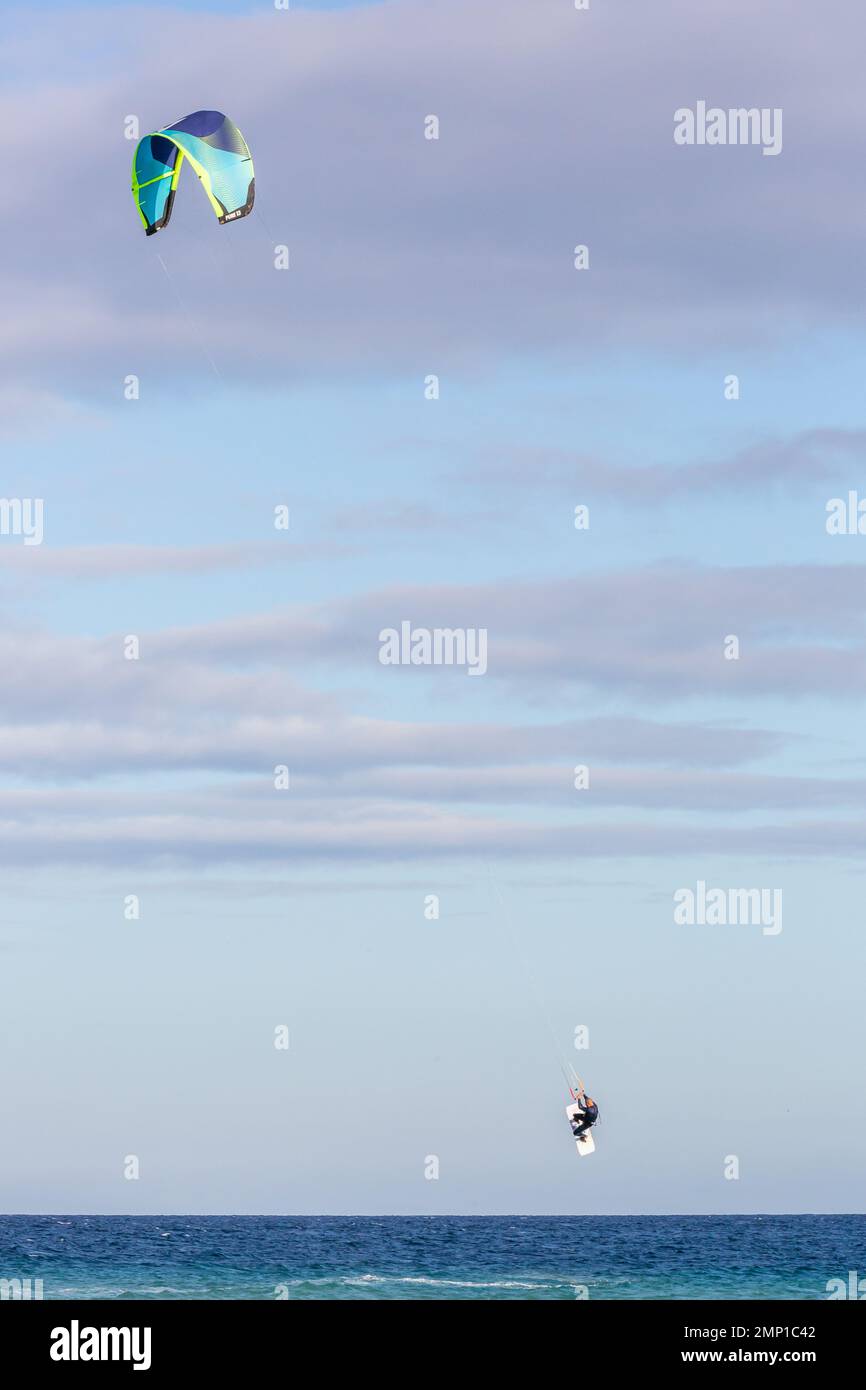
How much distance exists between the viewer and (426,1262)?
82.1m

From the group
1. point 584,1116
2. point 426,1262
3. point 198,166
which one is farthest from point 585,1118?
point 426,1262

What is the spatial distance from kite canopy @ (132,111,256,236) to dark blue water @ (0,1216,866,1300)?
3586cm

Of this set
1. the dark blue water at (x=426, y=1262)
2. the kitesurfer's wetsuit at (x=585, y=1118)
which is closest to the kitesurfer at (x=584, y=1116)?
the kitesurfer's wetsuit at (x=585, y=1118)

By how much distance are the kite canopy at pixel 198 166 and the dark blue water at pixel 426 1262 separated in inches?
1412

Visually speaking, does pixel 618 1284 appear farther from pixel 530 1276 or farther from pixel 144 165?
pixel 144 165

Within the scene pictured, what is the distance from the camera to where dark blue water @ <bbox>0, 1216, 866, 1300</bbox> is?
218 feet

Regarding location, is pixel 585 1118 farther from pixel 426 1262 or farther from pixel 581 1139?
pixel 426 1262

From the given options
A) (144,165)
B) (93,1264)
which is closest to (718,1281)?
(93,1264)

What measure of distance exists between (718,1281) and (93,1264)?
26.1 metres

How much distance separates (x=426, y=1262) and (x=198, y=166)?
54.1 metres

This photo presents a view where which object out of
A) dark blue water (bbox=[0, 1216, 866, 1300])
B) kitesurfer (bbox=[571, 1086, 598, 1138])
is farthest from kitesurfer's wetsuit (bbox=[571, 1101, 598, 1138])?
dark blue water (bbox=[0, 1216, 866, 1300])
